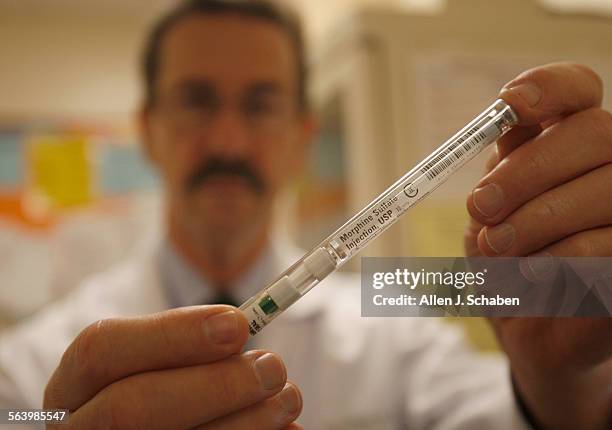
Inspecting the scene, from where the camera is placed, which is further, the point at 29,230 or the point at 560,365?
the point at 29,230

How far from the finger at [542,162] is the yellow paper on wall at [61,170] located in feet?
3.59

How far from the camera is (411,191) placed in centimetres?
26

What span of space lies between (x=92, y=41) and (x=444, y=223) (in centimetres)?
129

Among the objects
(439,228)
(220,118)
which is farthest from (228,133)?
(439,228)

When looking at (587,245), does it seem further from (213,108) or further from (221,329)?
(213,108)

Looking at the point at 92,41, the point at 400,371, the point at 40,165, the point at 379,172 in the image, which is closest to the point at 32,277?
the point at 40,165

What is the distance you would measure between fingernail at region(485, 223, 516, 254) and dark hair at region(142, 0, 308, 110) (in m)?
0.43

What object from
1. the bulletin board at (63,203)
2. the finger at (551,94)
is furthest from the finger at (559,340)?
the bulletin board at (63,203)

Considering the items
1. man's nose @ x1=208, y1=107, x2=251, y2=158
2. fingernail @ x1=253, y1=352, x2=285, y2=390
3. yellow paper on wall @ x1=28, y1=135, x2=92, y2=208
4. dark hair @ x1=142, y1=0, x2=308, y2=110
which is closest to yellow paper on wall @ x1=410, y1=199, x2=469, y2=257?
fingernail @ x1=253, y1=352, x2=285, y2=390

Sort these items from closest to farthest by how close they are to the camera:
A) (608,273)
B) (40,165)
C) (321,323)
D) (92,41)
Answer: (608,273)
(321,323)
(40,165)
(92,41)

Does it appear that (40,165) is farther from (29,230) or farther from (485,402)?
(485,402)

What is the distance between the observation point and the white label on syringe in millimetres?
254

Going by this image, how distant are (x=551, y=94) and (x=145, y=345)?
24cm

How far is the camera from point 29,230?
114cm
